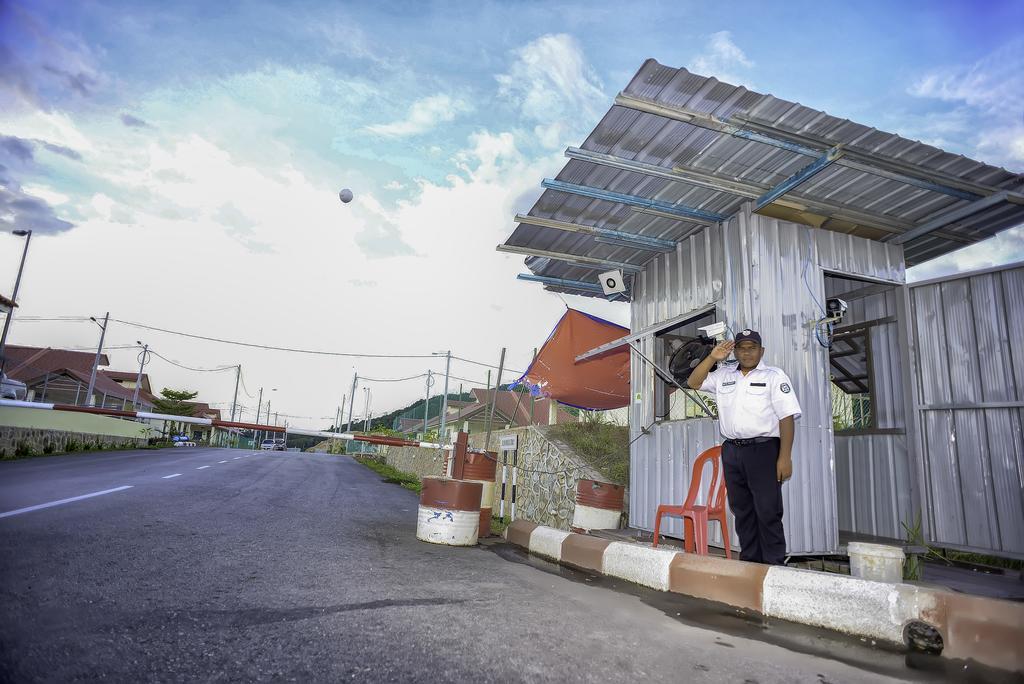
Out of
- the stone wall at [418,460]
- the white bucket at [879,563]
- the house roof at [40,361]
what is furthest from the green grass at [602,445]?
the house roof at [40,361]

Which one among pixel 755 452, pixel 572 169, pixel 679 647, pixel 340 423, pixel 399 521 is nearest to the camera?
pixel 679 647

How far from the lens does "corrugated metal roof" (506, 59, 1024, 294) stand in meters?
5.11

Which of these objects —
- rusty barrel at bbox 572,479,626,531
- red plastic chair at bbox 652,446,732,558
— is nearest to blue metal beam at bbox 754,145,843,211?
red plastic chair at bbox 652,446,732,558

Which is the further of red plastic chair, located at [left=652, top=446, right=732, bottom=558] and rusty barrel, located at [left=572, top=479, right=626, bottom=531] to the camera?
rusty barrel, located at [left=572, top=479, right=626, bottom=531]

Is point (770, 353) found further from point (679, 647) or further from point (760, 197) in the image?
point (679, 647)

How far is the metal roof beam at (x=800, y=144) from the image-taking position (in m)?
5.09

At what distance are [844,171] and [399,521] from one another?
7.40m

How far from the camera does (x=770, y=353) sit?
6.28m

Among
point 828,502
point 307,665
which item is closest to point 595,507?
point 828,502

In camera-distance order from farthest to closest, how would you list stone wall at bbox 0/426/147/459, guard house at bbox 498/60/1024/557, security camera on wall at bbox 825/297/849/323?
stone wall at bbox 0/426/147/459, security camera on wall at bbox 825/297/849/323, guard house at bbox 498/60/1024/557

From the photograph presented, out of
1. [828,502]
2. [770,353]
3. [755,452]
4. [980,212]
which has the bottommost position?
[828,502]

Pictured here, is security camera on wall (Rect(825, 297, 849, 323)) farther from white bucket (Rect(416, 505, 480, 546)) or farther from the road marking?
the road marking

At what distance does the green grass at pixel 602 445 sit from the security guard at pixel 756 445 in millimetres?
4155

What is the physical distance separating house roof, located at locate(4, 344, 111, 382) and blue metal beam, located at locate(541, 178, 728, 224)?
48.0 meters
